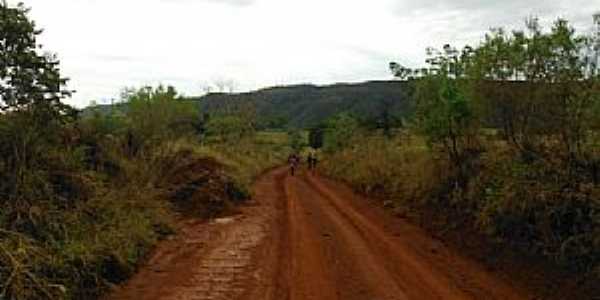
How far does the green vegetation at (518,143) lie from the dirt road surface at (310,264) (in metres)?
1.33

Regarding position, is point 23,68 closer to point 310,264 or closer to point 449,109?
point 310,264

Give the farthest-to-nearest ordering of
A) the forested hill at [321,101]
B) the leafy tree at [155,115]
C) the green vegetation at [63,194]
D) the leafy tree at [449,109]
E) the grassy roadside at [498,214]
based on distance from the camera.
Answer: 1. the forested hill at [321,101]
2. the leafy tree at [155,115]
3. the leafy tree at [449,109]
4. the grassy roadside at [498,214]
5. the green vegetation at [63,194]

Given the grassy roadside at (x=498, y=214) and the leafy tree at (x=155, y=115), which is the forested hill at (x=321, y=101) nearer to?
the leafy tree at (x=155, y=115)

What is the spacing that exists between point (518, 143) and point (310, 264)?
6102mm

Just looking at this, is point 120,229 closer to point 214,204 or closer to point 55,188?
point 55,188

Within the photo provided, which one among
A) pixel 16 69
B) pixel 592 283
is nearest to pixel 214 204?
pixel 16 69

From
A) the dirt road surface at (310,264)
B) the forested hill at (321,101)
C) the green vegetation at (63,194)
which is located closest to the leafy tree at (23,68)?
the green vegetation at (63,194)

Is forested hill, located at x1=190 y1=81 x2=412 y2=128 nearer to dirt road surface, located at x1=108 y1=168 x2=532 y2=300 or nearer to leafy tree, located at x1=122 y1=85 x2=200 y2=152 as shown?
leafy tree, located at x1=122 y1=85 x2=200 y2=152

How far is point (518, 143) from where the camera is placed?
16531mm

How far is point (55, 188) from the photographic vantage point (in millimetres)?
15188

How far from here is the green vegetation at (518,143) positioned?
13.2 m

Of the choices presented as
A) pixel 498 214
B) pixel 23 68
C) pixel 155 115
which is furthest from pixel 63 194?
pixel 155 115

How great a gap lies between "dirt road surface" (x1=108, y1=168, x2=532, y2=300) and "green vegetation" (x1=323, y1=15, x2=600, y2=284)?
1327 millimetres

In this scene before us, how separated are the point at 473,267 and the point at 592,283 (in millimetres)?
2700
